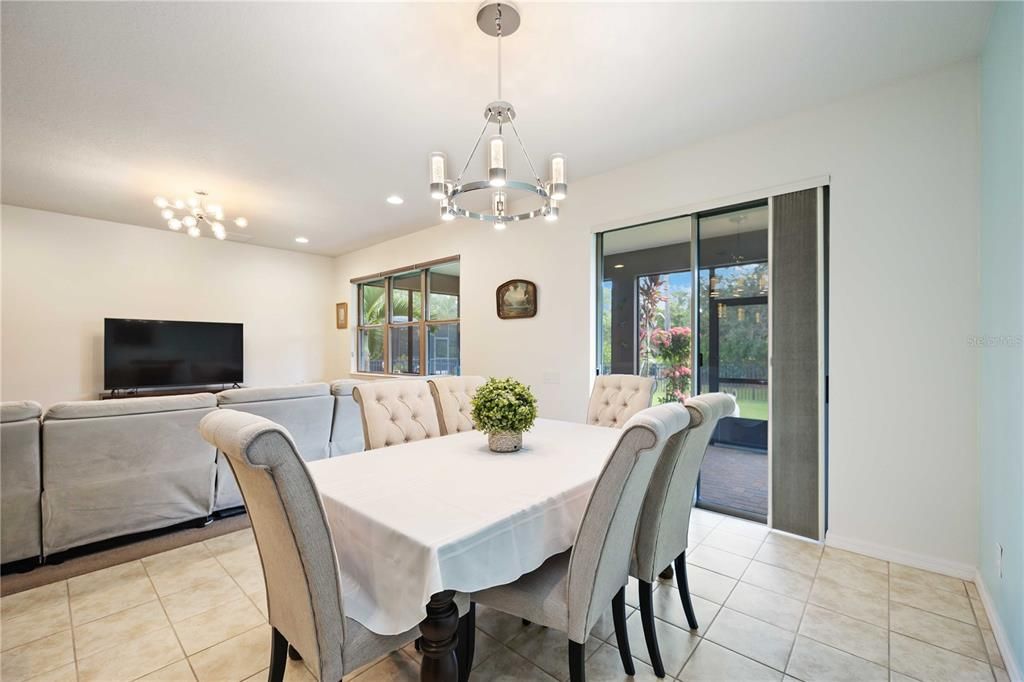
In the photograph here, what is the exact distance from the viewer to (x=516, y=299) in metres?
4.36

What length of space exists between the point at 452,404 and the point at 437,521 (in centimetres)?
153

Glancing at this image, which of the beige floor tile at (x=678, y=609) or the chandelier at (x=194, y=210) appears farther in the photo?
the chandelier at (x=194, y=210)

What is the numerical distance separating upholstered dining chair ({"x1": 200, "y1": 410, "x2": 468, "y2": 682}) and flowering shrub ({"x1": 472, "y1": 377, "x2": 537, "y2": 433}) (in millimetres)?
879

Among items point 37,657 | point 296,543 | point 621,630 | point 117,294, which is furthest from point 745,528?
point 117,294

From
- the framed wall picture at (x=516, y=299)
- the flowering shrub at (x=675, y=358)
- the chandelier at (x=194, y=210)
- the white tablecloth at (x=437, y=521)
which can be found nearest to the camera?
the white tablecloth at (x=437, y=521)

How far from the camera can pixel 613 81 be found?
2439 mm

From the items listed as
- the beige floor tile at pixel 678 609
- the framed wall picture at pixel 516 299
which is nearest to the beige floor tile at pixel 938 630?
the beige floor tile at pixel 678 609

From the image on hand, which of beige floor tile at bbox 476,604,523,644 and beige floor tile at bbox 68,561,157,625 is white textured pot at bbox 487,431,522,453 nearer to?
beige floor tile at bbox 476,604,523,644

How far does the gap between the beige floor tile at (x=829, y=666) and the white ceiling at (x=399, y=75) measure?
2.70 meters

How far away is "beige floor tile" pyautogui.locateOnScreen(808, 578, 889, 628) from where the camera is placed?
196 centimetres

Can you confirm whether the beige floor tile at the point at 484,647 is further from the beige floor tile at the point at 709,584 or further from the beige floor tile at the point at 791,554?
the beige floor tile at the point at 791,554

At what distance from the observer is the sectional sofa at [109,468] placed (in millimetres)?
2309

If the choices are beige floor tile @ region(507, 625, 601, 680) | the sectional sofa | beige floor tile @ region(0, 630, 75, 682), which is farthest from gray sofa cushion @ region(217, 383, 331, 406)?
beige floor tile @ region(507, 625, 601, 680)

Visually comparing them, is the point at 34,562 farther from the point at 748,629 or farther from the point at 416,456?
the point at 748,629
